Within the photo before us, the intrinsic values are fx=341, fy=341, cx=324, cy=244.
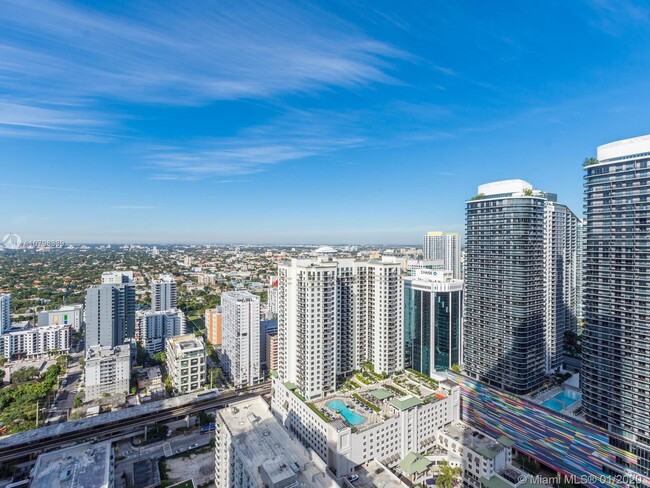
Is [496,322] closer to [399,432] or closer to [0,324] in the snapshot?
[399,432]

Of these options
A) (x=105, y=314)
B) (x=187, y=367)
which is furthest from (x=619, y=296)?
(x=105, y=314)

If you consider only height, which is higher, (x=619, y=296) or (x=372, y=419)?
(x=619, y=296)

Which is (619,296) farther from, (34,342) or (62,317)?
(62,317)

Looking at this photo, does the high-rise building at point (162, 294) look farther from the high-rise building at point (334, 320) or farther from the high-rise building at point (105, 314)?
the high-rise building at point (334, 320)

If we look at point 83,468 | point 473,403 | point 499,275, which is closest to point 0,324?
point 83,468

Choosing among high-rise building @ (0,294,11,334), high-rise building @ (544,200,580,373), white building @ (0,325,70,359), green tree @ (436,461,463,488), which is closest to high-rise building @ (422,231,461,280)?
high-rise building @ (544,200,580,373)

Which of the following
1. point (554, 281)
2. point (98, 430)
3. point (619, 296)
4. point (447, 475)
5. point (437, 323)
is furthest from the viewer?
point (437, 323)

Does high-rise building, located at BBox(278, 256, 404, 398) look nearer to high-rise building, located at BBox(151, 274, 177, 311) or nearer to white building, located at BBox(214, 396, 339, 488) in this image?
white building, located at BBox(214, 396, 339, 488)
